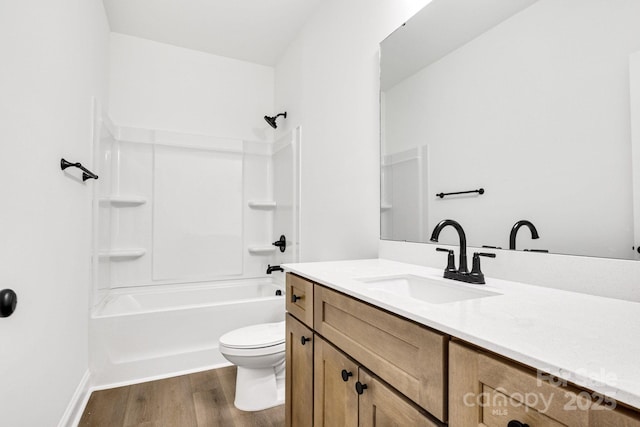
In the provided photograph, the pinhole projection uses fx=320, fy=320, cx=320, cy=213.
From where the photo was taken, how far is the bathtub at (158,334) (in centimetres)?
215

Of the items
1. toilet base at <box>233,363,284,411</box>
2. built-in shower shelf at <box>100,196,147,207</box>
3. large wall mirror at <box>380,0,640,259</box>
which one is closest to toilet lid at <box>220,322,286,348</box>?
toilet base at <box>233,363,284,411</box>

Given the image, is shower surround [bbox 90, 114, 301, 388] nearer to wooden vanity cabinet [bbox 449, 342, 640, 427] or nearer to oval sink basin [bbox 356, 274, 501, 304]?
oval sink basin [bbox 356, 274, 501, 304]

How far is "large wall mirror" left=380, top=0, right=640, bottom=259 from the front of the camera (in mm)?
869

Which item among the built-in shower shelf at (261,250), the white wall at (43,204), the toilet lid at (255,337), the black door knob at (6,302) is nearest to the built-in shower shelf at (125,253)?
the white wall at (43,204)

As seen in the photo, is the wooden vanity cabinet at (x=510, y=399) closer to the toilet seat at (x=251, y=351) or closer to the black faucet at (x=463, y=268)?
the black faucet at (x=463, y=268)

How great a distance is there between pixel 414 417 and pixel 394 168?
1202 mm

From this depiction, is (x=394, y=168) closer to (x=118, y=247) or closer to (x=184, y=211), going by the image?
(x=184, y=211)

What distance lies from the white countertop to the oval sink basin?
27 millimetres

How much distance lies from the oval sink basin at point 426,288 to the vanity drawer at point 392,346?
0.13 meters

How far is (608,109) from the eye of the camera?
0.88 m

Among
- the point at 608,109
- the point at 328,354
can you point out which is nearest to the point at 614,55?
the point at 608,109

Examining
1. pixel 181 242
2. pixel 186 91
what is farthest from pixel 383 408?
pixel 186 91

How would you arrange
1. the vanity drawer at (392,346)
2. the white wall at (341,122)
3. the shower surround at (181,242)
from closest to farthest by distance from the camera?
the vanity drawer at (392,346) → the white wall at (341,122) → the shower surround at (181,242)

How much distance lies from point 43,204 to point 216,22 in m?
2.10
